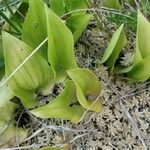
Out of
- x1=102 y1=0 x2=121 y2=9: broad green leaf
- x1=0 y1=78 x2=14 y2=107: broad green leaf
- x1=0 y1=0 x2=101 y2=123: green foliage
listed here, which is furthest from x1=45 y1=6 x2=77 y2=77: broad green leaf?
x1=102 y1=0 x2=121 y2=9: broad green leaf

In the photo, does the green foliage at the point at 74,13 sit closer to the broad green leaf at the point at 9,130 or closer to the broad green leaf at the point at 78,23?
the broad green leaf at the point at 78,23

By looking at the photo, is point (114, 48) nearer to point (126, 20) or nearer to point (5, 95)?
point (126, 20)

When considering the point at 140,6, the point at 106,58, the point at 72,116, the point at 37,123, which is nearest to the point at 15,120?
the point at 37,123

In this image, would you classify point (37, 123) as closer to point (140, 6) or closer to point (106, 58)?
point (106, 58)

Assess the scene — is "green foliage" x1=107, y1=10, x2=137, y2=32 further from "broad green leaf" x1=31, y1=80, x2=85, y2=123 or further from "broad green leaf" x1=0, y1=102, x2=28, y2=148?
"broad green leaf" x1=0, y1=102, x2=28, y2=148

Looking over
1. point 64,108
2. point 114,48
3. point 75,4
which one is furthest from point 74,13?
point 64,108
